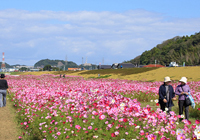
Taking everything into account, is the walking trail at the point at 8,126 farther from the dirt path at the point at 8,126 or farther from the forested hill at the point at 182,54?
the forested hill at the point at 182,54

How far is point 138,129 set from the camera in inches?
187

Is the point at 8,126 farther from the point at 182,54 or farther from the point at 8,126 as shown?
the point at 182,54

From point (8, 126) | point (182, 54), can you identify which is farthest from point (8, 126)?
point (182, 54)

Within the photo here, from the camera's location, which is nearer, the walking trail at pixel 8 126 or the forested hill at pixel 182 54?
the walking trail at pixel 8 126

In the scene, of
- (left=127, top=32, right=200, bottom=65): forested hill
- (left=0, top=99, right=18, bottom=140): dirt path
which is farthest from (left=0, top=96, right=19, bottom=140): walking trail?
(left=127, top=32, right=200, bottom=65): forested hill

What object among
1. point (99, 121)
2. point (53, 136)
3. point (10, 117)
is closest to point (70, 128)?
point (53, 136)

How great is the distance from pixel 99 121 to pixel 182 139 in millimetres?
2191

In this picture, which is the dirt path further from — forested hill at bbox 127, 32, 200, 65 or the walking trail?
forested hill at bbox 127, 32, 200, 65

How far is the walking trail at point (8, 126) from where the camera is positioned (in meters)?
6.84

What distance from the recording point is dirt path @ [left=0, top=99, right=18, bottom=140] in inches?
269

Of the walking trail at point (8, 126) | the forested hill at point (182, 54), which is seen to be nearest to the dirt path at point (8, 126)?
the walking trail at point (8, 126)

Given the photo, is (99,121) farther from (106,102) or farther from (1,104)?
(1,104)

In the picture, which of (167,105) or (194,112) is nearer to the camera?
(167,105)

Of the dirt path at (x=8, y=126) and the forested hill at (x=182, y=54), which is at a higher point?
the forested hill at (x=182, y=54)
